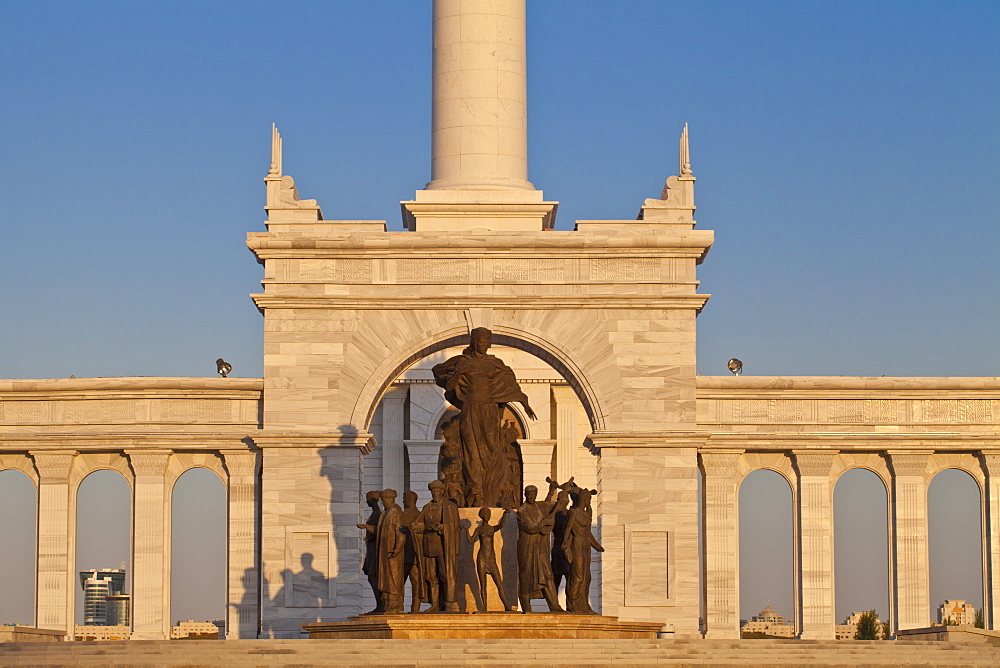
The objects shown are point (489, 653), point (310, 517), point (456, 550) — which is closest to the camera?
point (489, 653)

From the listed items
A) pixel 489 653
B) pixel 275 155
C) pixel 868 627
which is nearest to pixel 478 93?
pixel 275 155

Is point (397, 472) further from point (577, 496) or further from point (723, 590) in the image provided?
point (577, 496)

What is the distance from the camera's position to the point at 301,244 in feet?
159

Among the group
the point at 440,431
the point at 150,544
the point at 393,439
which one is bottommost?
the point at 150,544

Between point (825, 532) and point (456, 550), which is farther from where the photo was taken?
point (825, 532)

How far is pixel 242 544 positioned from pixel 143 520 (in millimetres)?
2680

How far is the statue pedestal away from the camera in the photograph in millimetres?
36344

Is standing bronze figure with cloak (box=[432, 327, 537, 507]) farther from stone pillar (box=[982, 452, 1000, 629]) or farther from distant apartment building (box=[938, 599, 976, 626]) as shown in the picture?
distant apartment building (box=[938, 599, 976, 626])

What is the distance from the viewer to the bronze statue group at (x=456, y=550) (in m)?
36.1

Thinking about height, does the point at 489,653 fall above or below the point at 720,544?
below

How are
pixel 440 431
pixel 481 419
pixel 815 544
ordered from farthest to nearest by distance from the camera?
1. pixel 440 431
2. pixel 815 544
3. pixel 481 419

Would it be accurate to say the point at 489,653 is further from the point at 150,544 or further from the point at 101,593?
the point at 101,593

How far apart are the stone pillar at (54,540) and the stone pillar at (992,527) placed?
23825mm

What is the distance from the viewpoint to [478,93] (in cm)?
5009
